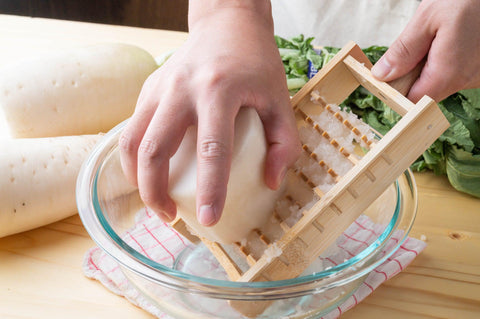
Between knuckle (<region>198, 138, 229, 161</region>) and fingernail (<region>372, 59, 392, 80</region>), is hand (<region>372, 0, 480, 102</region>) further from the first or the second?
knuckle (<region>198, 138, 229, 161</region>)

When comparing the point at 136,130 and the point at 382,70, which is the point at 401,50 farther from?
the point at 136,130

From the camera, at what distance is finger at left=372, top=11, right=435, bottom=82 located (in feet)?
2.73

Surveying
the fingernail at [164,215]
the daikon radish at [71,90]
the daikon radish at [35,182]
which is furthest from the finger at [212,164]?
the daikon radish at [71,90]

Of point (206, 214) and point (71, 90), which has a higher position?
point (206, 214)

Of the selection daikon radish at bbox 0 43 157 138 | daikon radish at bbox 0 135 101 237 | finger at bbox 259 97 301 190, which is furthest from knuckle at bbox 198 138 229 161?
daikon radish at bbox 0 43 157 138

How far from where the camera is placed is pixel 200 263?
3.18 ft

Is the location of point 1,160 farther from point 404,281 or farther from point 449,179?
point 449,179

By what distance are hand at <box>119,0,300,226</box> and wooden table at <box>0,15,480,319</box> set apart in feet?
0.98

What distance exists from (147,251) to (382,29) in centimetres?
120

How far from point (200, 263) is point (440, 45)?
576 millimetres

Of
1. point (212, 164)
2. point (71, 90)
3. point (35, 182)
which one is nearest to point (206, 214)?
point (212, 164)

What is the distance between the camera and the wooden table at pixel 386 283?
93 centimetres

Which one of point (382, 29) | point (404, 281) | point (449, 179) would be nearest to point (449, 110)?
point (449, 179)

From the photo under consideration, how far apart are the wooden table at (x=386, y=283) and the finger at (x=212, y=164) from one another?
35 cm
